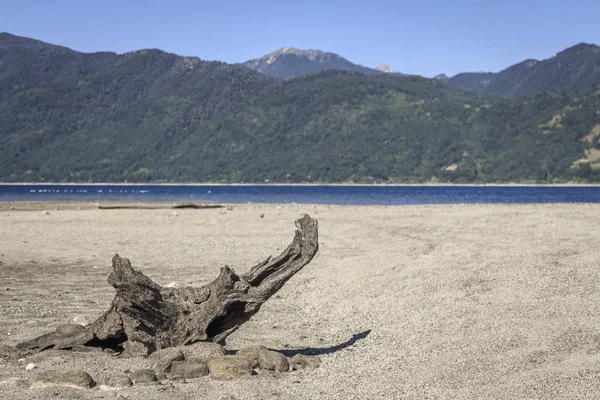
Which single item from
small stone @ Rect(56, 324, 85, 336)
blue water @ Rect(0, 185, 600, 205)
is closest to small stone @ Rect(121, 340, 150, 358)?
small stone @ Rect(56, 324, 85, 336)

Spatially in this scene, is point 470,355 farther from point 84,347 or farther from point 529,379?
point 84,347

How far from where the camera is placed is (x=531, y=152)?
18938 cm

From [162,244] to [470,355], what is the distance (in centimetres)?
1480

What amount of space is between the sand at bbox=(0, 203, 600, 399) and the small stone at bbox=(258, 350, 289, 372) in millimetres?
160

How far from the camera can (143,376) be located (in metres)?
8.09

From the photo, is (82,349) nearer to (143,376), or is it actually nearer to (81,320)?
(81,320)

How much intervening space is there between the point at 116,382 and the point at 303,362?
221 centimetres

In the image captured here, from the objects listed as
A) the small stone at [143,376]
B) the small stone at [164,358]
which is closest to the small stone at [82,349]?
the small stone at [164,358]

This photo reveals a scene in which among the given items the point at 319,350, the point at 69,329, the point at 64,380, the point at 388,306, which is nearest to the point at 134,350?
the point at 69,329

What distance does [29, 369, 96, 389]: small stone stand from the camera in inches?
305

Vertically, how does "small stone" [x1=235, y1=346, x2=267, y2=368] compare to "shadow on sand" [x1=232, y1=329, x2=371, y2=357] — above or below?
above

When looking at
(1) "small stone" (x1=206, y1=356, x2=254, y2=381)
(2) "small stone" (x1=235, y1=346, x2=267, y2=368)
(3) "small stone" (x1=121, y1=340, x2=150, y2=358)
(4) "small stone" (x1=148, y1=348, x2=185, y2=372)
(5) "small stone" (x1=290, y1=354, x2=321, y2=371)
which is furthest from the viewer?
(3) "small stone" (x1=121, y1=340, x2=150, y2=358)

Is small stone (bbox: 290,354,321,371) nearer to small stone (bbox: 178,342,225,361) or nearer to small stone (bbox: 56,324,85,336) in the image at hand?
small stone (bbox: 178,342,225,361)

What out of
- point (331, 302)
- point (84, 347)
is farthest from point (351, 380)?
point (331, 302)
